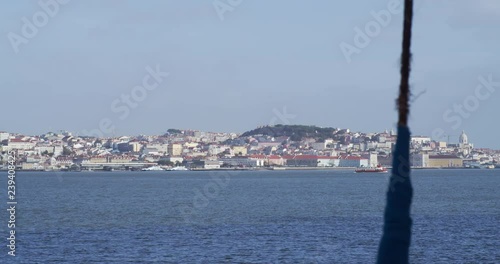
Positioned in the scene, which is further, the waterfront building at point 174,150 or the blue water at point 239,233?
the waterfront building at point 174,150

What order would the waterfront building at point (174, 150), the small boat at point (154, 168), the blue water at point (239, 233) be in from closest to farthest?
the blue water at point (239, 233), the small boat at point (154, 168), the waterfront building at point (174, 150)

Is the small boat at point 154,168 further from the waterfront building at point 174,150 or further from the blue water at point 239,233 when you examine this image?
the blue water at point 239,233

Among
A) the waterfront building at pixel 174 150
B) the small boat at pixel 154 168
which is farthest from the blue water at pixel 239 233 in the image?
the waterfront building at pixel 174 150

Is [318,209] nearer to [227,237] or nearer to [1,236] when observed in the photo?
[227,237]

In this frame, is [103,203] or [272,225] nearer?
[272,225]

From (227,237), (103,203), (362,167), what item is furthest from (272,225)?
(362,167)

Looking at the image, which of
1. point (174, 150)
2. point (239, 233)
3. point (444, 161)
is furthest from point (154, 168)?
point (239, 233)

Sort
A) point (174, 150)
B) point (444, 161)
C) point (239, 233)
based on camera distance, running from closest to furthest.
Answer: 1. point (239, 233)
2. point (444, 161)
3. point (174, 150)

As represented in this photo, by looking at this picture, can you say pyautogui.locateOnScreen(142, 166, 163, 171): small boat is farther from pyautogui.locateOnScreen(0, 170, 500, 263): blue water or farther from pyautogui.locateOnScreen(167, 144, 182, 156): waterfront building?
pyautogui.locateOnScreen(0, 170, 500, 263): blue water

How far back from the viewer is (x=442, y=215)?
117ft

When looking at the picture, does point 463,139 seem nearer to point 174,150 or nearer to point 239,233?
point 174,150

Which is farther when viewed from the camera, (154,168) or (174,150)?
(174,150)

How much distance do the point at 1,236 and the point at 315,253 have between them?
376 inches

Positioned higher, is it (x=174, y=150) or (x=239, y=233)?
(x=174, y=150)
